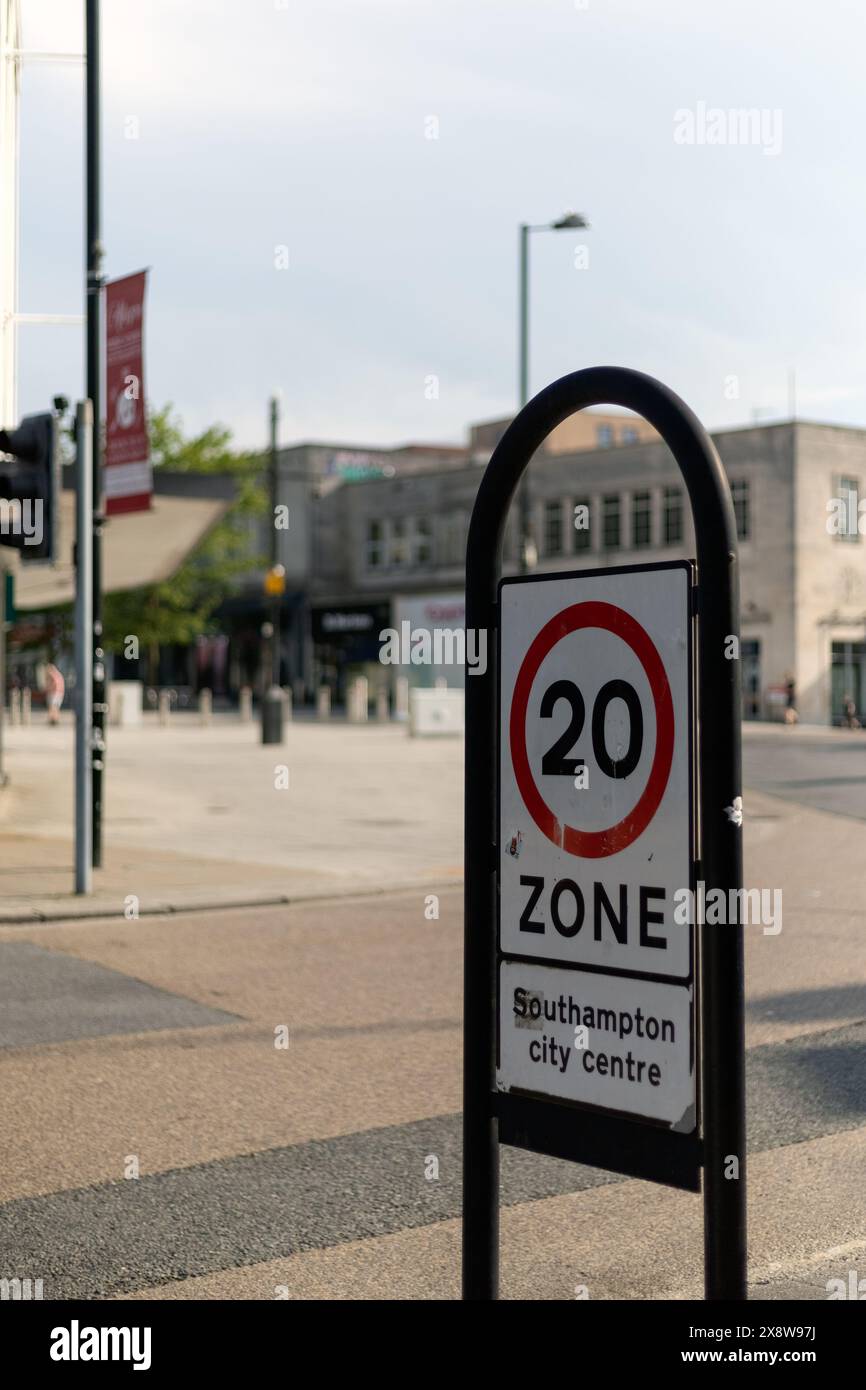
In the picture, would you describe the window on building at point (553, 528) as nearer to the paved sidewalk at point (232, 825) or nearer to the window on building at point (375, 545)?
the window on building at point (375, 545)

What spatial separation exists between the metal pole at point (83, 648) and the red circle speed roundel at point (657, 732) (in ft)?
29.8

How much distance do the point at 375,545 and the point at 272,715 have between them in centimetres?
3074

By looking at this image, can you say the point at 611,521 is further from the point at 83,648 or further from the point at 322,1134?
the point at 322,1134

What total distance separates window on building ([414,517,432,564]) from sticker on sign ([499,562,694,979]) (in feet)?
188

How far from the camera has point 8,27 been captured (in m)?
16.8

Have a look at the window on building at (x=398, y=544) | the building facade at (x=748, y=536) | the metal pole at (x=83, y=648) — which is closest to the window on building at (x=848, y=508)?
the building facade at (x=748, y=536)

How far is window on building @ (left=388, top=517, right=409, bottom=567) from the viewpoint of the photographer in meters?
61.5

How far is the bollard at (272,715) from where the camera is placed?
106 feet

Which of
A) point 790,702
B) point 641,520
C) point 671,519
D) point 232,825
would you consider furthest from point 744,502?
point 232,825

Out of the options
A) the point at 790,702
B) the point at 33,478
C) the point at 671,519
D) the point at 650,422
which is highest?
the point at 671,519

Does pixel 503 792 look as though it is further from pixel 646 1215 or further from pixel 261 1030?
pixel 261 1030

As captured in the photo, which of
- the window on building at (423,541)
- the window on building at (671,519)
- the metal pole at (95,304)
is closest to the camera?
the metal pole at (95,304)

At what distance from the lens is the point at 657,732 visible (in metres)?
2.89
